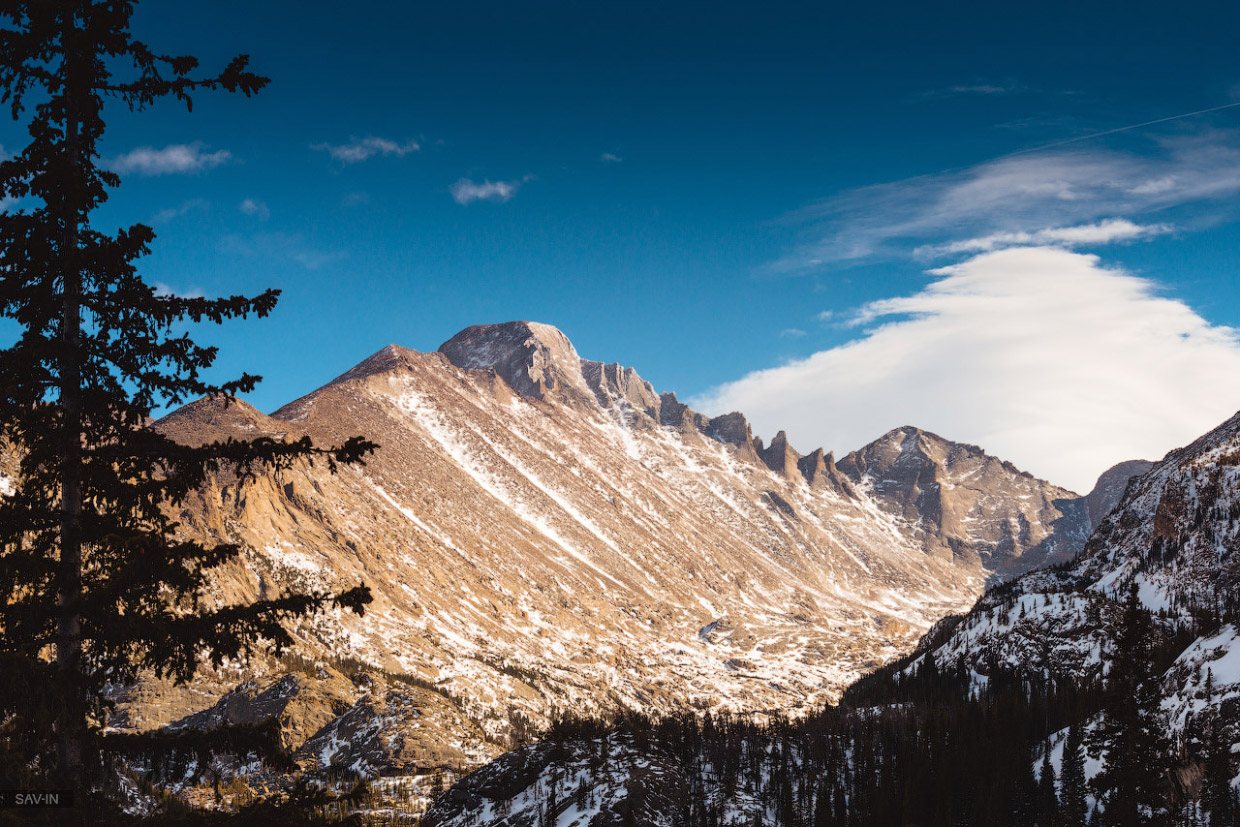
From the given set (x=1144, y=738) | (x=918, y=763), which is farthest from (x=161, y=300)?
(x=918, y=763)

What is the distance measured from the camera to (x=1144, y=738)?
66.5 meters

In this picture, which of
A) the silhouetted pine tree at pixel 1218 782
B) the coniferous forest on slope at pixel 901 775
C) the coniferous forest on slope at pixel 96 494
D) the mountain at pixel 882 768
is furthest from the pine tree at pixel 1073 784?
the coniferous forest on slope at pixel 96 494

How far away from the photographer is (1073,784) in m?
131

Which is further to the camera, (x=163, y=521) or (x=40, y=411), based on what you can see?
(x=163, y=521)

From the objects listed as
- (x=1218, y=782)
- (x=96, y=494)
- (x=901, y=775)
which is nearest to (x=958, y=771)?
(x=901, y=775)

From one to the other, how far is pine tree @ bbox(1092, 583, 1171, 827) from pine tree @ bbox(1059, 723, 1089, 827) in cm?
5261

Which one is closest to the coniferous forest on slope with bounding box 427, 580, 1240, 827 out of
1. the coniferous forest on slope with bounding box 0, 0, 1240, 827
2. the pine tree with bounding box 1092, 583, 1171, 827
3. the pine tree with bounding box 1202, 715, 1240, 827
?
the pine tree with bounding box 1202, 715, 1240, 827

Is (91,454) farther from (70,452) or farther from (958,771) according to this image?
(958,771)

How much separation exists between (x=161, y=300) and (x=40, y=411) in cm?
317

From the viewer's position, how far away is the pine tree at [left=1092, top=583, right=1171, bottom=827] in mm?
63906

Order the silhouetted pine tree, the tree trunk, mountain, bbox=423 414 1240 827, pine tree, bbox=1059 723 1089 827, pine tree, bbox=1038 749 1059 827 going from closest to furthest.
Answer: the tree trunk < the silhouetted pine tree < pine tree, bbox=1059 723 1089 827 < mountain, bbox=423 414 1240 827 < pine tree, bbox=1038 749 1059 827

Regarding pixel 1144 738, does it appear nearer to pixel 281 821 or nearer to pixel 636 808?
pixel 281 821

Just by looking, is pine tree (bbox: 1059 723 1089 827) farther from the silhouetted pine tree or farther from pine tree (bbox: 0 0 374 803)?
pine tree (bbox: 0 0 374 803)

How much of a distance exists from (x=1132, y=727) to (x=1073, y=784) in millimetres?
81672
